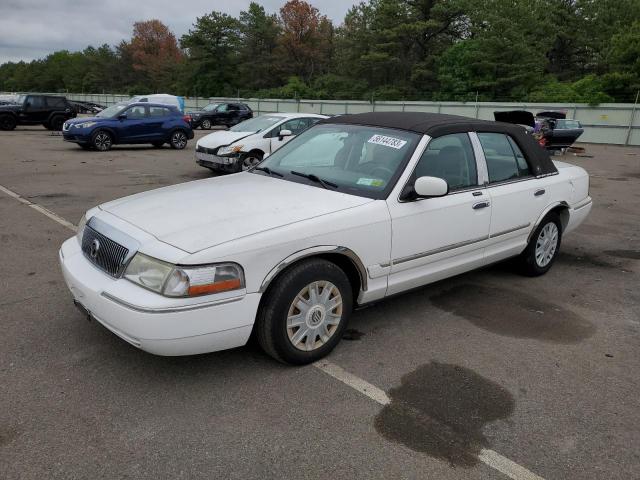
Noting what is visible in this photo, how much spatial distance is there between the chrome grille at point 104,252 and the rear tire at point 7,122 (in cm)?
2355

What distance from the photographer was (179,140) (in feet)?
58.4

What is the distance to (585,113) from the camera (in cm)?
2689

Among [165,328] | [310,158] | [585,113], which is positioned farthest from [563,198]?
[585,113]

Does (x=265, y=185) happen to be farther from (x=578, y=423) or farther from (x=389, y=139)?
(x=578, y=423)

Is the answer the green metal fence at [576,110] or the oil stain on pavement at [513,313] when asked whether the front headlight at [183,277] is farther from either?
the green metal fence at [576,110]

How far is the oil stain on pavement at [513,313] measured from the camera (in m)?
4.05

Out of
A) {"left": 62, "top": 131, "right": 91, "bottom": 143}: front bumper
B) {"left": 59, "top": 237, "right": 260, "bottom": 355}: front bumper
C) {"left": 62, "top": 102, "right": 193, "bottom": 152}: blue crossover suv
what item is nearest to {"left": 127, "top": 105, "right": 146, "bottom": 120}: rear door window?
{"left": 62, "top": 102, "right": 193, "bottom": 152}: blue crossover suv

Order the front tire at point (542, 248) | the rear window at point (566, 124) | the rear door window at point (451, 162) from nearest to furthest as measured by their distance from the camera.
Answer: the rear door window at point (451, 162), the front tire at point (542, 248), the rear window at point (566, 124)

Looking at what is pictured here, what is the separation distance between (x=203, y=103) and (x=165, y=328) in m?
49.8

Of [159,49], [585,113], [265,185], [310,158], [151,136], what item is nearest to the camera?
[265,185]

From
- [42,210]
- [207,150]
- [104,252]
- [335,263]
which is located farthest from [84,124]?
[335,263]

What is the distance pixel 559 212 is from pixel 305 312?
3445mm

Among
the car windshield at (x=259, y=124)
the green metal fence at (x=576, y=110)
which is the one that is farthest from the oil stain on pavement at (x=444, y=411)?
the green metal fence at (x=576, y=110)

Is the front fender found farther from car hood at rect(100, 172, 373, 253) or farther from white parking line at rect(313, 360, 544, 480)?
white parking line at rect(313, 360, 544, 480)
